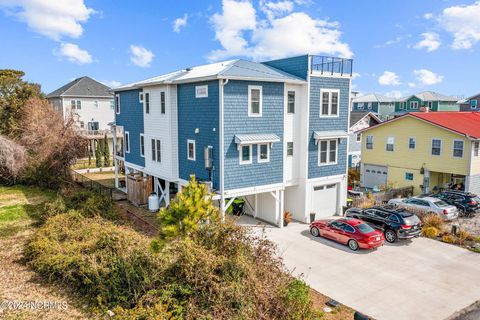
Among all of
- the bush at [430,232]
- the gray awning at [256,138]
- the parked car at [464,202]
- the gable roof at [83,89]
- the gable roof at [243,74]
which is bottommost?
the bush at [430,232]

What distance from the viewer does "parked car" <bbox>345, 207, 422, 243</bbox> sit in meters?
17.3

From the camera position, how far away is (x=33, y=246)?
13789 mm

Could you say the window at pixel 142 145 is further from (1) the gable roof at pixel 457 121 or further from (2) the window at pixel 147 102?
(1) the gable roof at pixel 457 121

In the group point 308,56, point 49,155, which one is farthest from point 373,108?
point 49,155

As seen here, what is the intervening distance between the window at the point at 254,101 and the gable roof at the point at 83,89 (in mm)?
37478

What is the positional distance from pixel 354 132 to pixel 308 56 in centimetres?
1759

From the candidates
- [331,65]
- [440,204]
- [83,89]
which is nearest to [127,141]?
[331,65]

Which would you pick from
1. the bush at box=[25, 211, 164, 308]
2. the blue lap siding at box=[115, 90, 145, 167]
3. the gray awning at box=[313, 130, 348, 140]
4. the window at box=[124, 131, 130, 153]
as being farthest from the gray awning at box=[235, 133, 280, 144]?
the window at box=[124, 131, 130, 153]

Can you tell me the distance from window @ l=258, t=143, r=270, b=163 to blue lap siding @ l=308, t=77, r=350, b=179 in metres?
2.88

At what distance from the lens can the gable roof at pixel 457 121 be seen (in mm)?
25578

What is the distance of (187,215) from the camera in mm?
11070

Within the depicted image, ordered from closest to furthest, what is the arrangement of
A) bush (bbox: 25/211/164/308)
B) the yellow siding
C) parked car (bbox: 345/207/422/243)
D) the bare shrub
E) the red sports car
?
bush (bbox: 25/211/164/308), the red sports car, parked car (bbox: 345/207/422/243), the yellow siding, the bare shrub

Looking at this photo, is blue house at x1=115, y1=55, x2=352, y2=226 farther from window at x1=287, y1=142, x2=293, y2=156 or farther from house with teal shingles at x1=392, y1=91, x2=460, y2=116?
house with teal shingles at x1=392, y1=91, x2=460, y2=116

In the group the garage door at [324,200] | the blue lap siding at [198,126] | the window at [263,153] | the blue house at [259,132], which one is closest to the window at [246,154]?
the blue house at [259,132]
